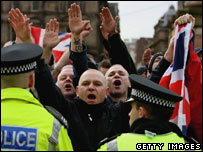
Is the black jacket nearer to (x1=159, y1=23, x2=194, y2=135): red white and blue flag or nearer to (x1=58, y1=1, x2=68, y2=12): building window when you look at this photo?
(x1=159, y1=23, x2=194, y2=135): red white and blue flag

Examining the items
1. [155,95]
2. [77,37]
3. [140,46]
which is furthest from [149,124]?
[140,46]

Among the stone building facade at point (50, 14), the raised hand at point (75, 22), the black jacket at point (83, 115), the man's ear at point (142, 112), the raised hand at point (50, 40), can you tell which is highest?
the raised hand at point (75, 22)

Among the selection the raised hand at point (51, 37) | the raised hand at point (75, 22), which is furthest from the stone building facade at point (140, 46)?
the raised hand at point (51, 37)

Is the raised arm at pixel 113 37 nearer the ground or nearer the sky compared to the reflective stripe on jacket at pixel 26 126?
nearer the sky

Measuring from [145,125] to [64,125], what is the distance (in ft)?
2.27

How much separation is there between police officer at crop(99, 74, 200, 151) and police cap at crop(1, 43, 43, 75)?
2.95 ft

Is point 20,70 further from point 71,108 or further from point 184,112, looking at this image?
point 184,112

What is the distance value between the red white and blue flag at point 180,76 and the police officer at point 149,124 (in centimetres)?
94

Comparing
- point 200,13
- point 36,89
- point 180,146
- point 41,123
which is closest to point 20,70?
point 41,123

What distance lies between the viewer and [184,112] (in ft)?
13.6

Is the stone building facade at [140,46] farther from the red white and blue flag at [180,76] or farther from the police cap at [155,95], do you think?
the police cap at [155,95]

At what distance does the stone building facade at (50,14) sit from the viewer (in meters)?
37.9

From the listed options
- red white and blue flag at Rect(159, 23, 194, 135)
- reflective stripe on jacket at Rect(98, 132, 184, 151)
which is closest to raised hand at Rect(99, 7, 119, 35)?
red white and blue flag at Rect(159, 23, 194, 135)

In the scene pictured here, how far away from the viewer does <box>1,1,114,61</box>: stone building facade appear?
37906 mm
